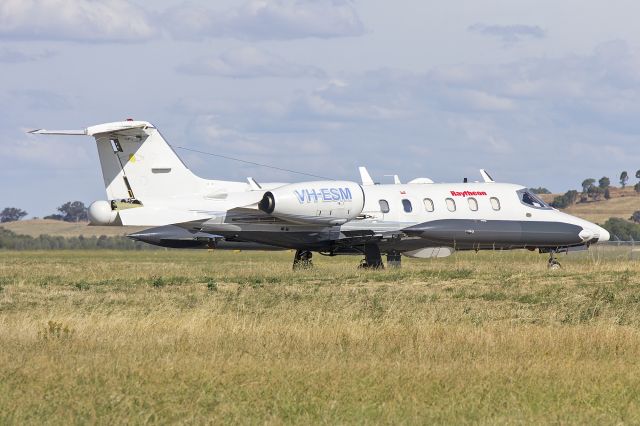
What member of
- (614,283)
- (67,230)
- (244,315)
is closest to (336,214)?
(614,283)

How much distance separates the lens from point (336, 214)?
1421 inches

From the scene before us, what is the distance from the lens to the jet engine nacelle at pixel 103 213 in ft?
113

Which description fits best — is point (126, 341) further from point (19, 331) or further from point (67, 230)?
point (67, 230)

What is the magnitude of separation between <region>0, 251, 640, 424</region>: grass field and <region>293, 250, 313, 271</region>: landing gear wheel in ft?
34.2

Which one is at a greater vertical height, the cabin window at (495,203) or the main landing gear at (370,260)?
the cabin window at (495,203)

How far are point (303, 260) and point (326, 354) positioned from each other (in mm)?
23106

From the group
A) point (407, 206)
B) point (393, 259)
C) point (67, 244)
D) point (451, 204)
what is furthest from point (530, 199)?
point (67, 244)

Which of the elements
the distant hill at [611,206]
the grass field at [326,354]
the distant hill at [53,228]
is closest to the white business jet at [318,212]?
the grass field at [326,354]

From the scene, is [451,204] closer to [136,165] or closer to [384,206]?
[384,206]

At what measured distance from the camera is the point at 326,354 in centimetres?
1703

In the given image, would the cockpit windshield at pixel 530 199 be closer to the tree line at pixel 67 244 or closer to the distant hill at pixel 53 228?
the tree line at pixel 67 244

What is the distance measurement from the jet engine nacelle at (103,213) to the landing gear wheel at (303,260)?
22.8 feet

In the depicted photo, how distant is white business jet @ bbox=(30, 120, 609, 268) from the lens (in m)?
35.1

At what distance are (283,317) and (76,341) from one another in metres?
4.84
